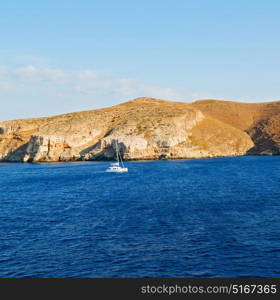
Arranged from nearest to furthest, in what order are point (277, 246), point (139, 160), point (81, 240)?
point (277, 246)
point (81, 240)
point (139, 160)

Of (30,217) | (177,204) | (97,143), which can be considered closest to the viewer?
(30,217)

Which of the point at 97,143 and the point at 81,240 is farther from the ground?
the point at 97,143

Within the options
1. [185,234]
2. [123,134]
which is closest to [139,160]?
[123,134]

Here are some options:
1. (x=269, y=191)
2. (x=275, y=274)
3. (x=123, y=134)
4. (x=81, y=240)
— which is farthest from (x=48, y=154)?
(x=275, y=274)

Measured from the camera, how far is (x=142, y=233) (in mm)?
40406

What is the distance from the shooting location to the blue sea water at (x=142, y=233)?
30141 millimetres

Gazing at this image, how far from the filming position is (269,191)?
2729 inches

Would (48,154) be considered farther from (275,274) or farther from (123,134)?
(275,274)

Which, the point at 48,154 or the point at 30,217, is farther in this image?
the point at 48,154

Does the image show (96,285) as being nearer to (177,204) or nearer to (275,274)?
(275,274)

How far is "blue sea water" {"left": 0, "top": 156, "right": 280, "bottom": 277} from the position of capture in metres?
30.1

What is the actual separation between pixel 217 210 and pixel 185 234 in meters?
14.1

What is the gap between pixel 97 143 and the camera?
193500mm

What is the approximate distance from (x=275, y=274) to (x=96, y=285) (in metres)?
13.9
